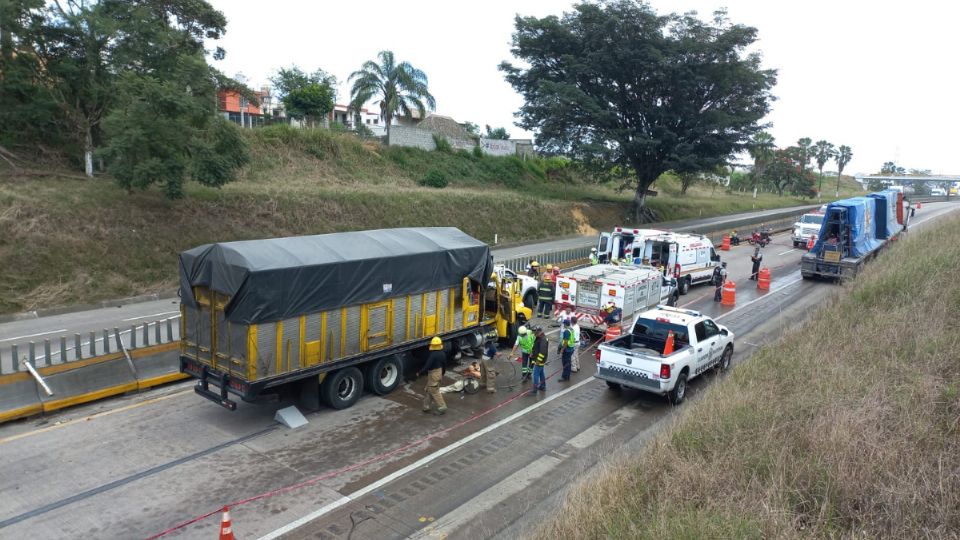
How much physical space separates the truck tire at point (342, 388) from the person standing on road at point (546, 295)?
8477 millimetres

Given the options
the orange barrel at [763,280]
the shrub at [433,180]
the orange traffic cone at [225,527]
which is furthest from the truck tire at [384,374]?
the shrub at [433,180]

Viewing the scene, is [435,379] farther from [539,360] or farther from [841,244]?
[841,244]

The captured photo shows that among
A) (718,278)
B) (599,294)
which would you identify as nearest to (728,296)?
(718,278)

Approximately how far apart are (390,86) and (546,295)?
1267 inches

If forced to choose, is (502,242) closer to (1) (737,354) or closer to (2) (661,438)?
(1) (737,354)

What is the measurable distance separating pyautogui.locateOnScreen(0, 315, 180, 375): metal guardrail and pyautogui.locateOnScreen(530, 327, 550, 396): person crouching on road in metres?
8.43

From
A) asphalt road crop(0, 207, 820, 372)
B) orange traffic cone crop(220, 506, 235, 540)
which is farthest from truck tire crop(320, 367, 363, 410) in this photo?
asphalt road crop(0, 207, 820, 372)

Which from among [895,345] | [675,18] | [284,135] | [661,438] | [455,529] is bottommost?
[455,529]

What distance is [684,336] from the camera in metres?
13.0

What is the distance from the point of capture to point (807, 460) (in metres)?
6.77

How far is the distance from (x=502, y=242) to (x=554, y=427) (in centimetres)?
2755

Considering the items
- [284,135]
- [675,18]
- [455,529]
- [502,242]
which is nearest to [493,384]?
[455,529]

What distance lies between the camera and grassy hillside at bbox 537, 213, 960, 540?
19.0ft

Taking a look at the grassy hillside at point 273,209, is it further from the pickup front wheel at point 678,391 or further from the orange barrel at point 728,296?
the pickup front wheel at point 678,391
